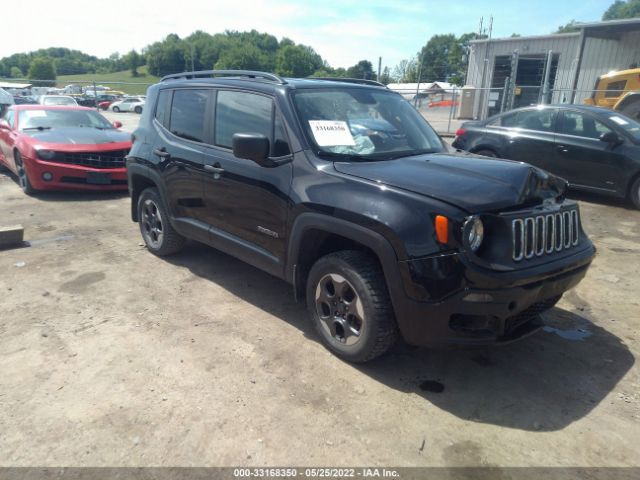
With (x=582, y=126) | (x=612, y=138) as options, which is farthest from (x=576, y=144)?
(x=612, y=138)

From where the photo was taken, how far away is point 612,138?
7.34m

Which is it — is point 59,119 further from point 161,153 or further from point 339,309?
point 339,309

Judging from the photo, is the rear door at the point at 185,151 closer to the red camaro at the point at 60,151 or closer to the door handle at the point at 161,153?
the door handle at the point at 161,153

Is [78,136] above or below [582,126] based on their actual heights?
below

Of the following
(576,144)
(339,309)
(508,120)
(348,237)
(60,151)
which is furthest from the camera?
(508,120)

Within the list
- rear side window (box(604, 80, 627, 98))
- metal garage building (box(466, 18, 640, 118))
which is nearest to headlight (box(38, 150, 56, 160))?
metal garage building (box(466, 18, 640, 118))

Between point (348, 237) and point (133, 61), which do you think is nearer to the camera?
point (348, 237)

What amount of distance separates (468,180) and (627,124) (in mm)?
6108

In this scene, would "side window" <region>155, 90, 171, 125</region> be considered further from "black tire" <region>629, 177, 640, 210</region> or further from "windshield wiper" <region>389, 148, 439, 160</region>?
"black tire" <region>629, 177, 640, 210</region>

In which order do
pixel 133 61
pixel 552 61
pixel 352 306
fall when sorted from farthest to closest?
pixel 133 61 → pixel 552 61 → pixel 352 306

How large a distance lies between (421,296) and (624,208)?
6.50 metres

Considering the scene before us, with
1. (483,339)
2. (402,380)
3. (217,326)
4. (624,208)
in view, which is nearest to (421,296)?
(483,339)

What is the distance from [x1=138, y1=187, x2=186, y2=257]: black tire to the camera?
5.12 m

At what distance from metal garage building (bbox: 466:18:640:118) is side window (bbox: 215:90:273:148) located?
1572cm
